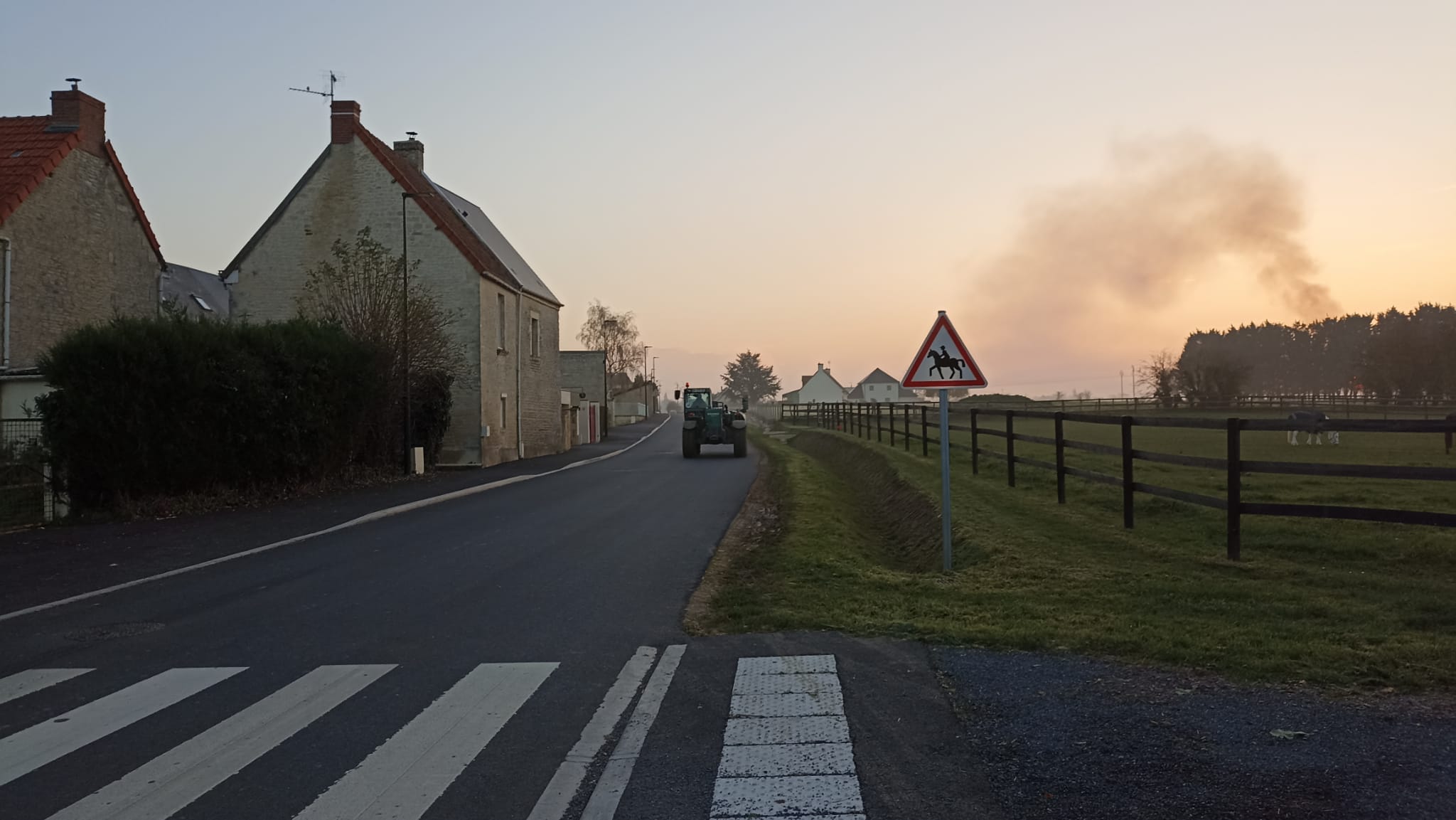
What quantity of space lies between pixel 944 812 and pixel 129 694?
472cm

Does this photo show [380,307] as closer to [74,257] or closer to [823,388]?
[74,257]

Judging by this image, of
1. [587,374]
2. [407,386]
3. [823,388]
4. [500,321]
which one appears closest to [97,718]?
[407,386]

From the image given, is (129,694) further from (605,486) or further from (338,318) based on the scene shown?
(338,318)

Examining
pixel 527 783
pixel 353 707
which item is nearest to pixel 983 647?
pixel 527 783

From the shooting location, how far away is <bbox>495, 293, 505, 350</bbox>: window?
32875mm

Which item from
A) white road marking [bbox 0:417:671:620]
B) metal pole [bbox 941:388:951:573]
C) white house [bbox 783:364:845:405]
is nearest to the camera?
white road marking [bbox 0:417:671:620]

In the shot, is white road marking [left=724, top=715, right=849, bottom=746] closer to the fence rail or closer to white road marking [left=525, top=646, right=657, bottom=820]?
white road marking [left=525, top=646, right=657, bottom=820]

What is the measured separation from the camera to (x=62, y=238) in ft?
79.4

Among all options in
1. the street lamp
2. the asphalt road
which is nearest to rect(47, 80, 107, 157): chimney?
the street lamp

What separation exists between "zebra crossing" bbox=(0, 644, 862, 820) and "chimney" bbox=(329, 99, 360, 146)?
1074 inches

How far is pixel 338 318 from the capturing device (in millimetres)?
25469

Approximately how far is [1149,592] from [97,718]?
699 cm

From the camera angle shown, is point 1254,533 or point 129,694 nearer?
point 129,694

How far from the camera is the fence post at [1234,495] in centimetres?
918
